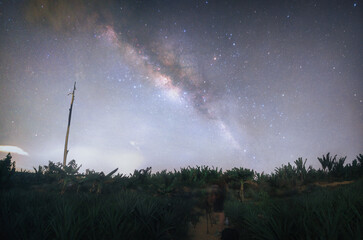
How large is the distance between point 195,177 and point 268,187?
426 centimetres

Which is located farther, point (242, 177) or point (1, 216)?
point (242, 177)

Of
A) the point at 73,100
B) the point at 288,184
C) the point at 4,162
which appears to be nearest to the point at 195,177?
the point at 288,184

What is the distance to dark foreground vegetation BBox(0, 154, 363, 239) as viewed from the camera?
2.44 metres

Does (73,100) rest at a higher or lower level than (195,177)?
higher

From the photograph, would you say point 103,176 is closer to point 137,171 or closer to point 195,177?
point 137,171

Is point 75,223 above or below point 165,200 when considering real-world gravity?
above

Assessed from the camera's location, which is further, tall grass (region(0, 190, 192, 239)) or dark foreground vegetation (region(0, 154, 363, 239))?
dark foreground vegetation (region(0, 154, 363, 239))

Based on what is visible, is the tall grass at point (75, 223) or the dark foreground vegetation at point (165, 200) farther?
the dark foreground vegetation at point (165, 200)

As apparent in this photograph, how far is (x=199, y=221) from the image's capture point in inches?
258

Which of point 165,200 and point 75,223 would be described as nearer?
point 75,223

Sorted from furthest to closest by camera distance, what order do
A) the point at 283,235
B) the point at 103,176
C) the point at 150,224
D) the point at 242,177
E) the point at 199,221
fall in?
the point at 242,177, the point at 103,176, the point at 199,221, the point at 150,224, the point at 283,235

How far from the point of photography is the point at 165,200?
5082mm

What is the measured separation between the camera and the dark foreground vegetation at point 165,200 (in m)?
2.44

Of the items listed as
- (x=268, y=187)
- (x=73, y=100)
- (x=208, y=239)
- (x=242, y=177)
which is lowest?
(x=208, y=239)
